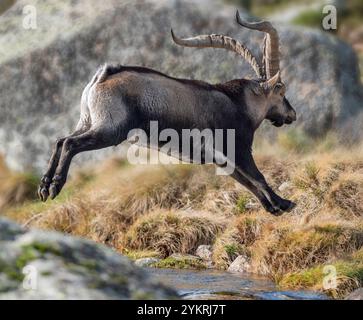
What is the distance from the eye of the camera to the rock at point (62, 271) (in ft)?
16.3

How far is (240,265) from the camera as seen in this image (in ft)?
36.8

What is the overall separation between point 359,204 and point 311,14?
627 centimetres

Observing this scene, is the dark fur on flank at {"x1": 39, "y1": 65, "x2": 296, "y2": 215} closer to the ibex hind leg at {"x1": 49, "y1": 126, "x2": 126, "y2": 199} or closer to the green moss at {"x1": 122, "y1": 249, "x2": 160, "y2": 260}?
the ibex hind leg at {"x1": 49, "y1": 126, "x2": 126, "y2": 199}

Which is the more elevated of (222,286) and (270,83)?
(270,83)

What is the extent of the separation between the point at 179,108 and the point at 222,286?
186 centimetres

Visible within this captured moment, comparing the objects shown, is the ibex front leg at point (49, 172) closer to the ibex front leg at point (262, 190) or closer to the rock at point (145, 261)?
the ibex front leg at point (262, 190)

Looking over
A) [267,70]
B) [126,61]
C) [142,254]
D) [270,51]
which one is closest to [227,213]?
[142,254]

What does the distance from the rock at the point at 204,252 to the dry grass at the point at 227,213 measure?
0.35 ft

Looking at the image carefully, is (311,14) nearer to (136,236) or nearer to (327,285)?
(136,236)

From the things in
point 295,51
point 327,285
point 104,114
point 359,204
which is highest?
point 295,51

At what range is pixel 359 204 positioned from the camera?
40.1 feet

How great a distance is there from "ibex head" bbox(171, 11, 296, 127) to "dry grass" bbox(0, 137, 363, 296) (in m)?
1.35

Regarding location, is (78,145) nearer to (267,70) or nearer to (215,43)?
(215,43)
